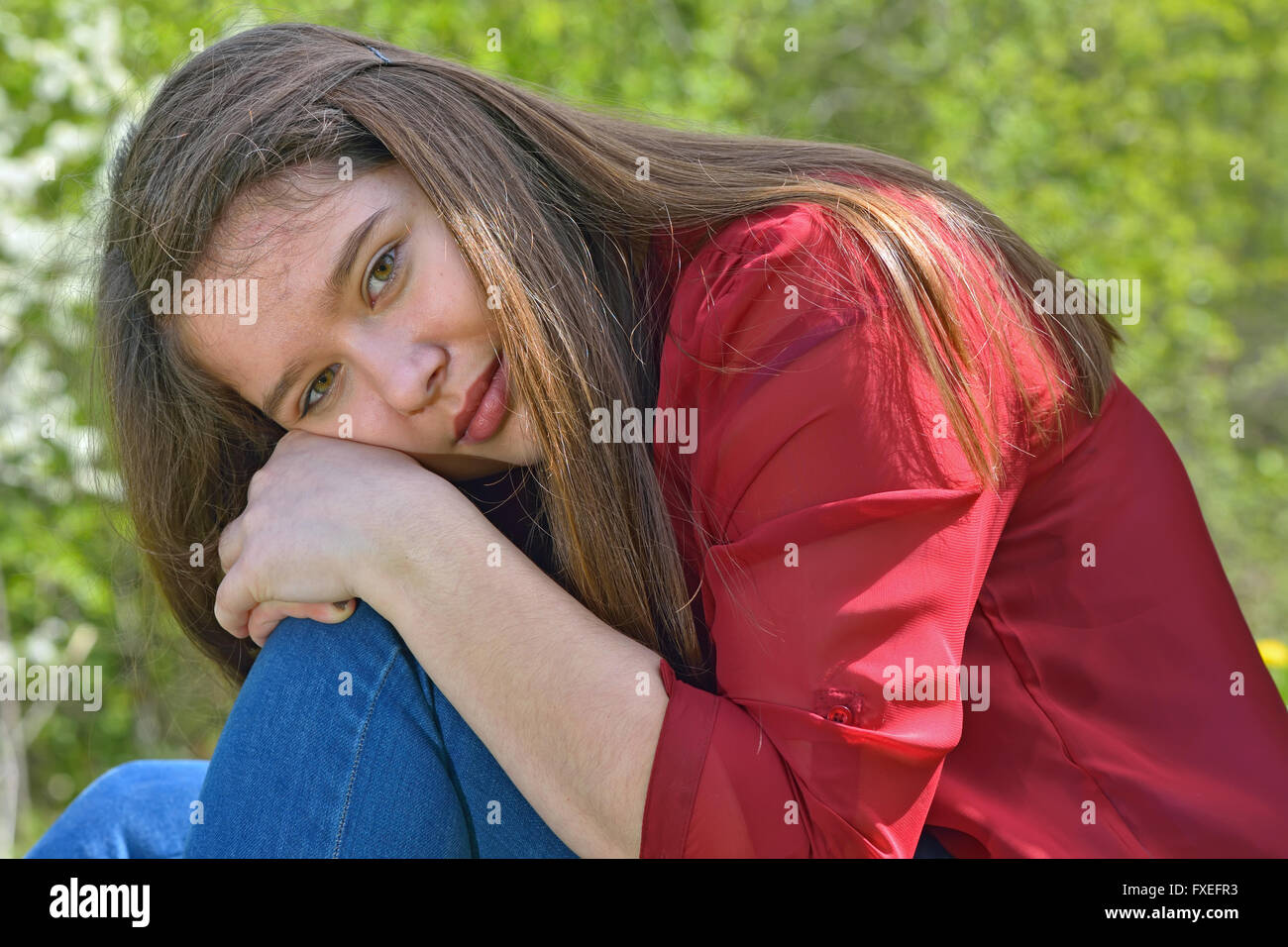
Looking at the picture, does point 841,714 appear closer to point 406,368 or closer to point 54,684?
point 406,368

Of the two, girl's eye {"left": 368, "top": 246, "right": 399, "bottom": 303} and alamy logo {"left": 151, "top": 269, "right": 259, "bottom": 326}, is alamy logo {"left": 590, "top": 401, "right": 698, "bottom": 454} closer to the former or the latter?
girl's eye {"left": 368, "top": 246, "right": 399, "bottom": 303}

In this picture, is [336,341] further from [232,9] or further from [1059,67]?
[1059,67]

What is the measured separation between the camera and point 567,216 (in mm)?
1558

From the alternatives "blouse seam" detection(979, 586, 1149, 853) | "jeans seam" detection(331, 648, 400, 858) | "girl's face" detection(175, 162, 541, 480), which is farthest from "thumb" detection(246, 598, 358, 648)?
"blouse seam" detection(979, 586, 1149, 853)

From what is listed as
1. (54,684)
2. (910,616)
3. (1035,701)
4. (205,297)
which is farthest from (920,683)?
(54,684)

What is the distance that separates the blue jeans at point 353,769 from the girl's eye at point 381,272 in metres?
0.40

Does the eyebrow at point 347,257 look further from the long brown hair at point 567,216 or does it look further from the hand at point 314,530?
the hand at point 314,530

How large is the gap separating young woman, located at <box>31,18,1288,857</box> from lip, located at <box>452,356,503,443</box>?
11mm

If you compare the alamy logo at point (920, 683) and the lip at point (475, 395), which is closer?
the alamy logo at point (920, 683)

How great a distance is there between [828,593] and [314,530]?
66 centimetres

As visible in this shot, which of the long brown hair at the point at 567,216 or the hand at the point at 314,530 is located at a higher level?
the long brown hair at the point at 567,216

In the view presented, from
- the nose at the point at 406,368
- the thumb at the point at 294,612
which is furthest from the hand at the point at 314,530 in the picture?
the nose at the point at 406,368

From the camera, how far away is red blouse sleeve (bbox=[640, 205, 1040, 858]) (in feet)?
4.10
